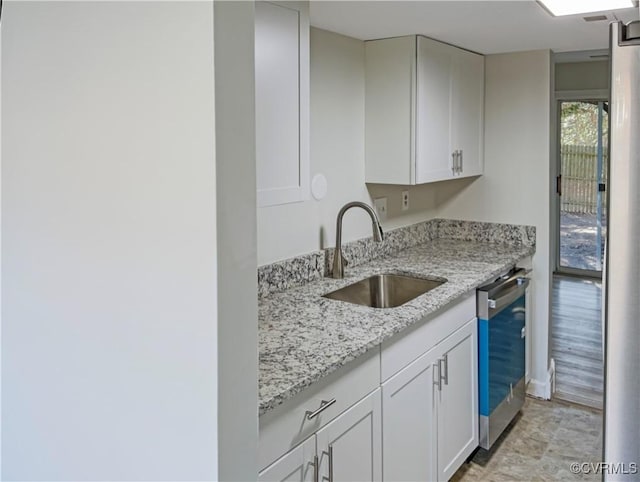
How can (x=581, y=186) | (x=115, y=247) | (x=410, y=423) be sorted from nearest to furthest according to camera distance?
(x=115, y=247), (x=410, y=423), (x=581, y=186)

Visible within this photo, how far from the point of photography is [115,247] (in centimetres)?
110

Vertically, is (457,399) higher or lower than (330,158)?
lower

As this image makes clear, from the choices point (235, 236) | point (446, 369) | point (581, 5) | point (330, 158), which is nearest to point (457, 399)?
point (446, 369)

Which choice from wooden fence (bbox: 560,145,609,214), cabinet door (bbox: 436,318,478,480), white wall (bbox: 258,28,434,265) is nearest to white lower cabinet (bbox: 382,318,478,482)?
cabinet door (bbox: 436,318,478,480)

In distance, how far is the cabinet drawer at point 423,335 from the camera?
1988mm

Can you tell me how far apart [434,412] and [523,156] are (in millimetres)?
1737

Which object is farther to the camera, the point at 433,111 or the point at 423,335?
the point at 433,111

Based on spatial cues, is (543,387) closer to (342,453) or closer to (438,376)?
(438,376)

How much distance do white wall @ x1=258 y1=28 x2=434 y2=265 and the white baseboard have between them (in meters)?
1.42

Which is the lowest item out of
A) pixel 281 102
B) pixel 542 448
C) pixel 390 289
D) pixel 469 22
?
pixel 542 448

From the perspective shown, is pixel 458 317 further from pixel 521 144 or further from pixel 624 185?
pixel 624 185

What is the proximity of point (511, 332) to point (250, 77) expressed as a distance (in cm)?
237

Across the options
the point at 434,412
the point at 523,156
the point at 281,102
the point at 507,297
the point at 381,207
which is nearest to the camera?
the point at 281,102

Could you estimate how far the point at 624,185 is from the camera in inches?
33.4
